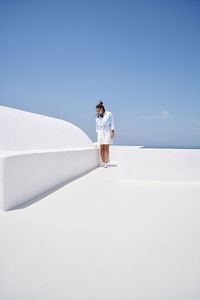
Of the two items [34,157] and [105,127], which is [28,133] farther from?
[34,157]

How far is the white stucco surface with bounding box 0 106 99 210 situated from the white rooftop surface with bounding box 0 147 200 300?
0.84ft

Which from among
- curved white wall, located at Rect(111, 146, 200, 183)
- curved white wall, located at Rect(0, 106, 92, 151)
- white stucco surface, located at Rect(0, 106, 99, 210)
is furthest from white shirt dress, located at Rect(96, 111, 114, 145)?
curved white wall, located at Rect(111, 146, 200, 183)

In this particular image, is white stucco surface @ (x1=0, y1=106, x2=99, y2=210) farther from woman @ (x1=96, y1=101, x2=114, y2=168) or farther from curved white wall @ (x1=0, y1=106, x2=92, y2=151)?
woman @ (x1=96, y1=101, x2=114, y2=168)

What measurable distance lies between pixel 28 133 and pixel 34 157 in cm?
233

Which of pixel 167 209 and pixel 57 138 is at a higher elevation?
pixel 57 138

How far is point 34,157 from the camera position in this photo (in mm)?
2986

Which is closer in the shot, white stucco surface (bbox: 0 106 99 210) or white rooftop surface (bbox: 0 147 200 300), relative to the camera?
white rooftop surface (bbox: 0 147 200 300)

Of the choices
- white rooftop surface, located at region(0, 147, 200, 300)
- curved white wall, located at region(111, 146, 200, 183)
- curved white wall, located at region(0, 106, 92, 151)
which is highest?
curved white wall, located at region(0, 106, 92, 151)

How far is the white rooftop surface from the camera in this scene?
117cm

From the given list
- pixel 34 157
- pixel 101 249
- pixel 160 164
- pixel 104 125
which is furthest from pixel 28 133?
pixel 101 249

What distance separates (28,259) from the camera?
56.5 inches

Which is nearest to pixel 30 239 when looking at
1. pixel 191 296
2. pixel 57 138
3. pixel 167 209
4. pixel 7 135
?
pixel 191 296

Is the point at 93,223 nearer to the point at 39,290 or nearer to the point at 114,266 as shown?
the point at 114,266

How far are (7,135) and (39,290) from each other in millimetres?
3641
